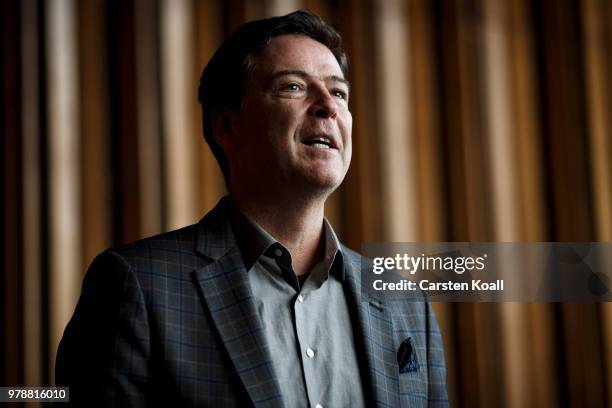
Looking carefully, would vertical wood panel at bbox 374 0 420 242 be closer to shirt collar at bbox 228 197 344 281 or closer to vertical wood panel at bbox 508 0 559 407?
vertical wood panel at bbox 508 0 559 407

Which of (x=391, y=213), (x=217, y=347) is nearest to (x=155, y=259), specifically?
(x=217, y=347)

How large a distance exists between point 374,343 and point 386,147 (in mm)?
1117

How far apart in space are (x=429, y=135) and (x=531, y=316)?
0.76m

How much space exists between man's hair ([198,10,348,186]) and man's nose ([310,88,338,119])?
189 mm

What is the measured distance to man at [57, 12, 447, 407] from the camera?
1360 millimetres

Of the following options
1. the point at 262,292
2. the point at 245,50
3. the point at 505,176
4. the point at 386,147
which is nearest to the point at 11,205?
the point at 245,50

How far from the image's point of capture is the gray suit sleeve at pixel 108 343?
52.1 inches

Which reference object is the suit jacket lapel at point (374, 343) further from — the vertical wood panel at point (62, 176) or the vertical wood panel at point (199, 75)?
the vertical wood panel at point (62, 176)

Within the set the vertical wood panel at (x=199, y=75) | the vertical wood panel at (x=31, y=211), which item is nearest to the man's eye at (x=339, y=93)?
the vertical wood panel at (x=199, y=75)

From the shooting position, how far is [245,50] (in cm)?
171

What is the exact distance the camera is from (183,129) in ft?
7.75

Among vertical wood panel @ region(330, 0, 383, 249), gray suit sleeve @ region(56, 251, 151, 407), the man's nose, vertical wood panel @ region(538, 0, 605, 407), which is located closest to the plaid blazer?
gray suit sleeve @ region(56, 251, 151, 407)

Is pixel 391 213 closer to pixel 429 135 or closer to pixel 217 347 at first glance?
pixel 429 135

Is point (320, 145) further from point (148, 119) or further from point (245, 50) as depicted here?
point (148, 119)
